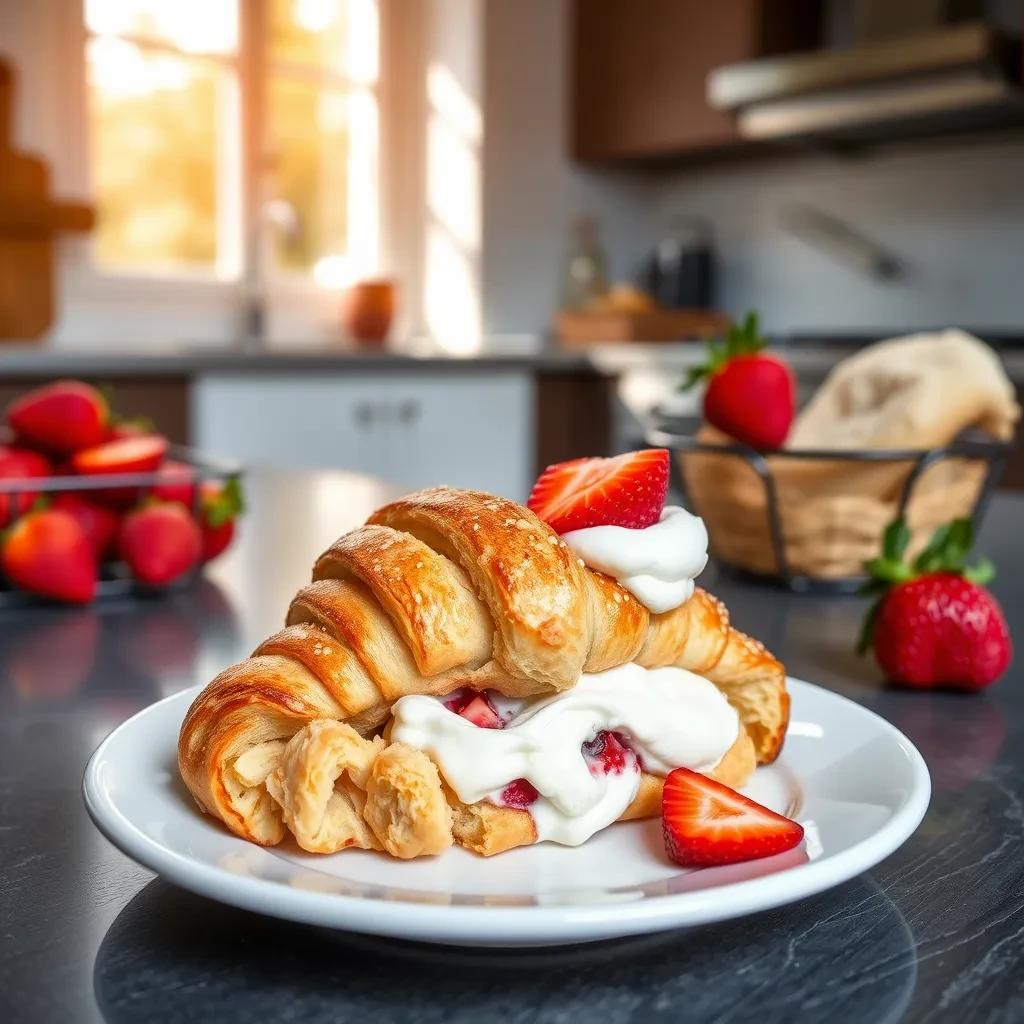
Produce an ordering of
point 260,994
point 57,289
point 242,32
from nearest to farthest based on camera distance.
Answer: point 260,994, point 57,289, point 242,32

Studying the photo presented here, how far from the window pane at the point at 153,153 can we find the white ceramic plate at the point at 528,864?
11.4 ft

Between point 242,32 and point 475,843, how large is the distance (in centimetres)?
389

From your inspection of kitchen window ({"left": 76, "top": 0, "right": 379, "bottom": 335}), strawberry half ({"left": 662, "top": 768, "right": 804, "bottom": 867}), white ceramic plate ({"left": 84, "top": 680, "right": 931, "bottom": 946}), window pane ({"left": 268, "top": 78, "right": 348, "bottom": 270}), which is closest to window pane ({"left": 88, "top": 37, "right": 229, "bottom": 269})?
kitchen window ({"left": 76, "top": 0, "right": 379, "bottom": 335})

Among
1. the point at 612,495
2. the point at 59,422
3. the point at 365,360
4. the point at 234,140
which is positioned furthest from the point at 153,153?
the point at 612,495

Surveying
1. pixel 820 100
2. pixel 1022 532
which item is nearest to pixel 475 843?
pixel 1022 532

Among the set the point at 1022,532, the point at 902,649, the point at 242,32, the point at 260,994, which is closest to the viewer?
the point at 260,994

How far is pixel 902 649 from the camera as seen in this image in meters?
0.78

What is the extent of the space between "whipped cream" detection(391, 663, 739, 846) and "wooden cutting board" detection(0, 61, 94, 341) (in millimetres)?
3268

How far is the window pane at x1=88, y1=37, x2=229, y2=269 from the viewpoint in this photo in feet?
12.1

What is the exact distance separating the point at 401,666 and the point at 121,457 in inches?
23.7

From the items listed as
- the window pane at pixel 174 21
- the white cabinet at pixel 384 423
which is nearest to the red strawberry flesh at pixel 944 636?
the white cabinet at pixel 384 423

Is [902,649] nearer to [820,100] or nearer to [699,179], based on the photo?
[820,100]

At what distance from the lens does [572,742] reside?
480 mm

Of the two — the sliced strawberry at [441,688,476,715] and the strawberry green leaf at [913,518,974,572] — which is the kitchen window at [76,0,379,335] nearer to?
the strawberry green leaf at [913,518,974,572]
